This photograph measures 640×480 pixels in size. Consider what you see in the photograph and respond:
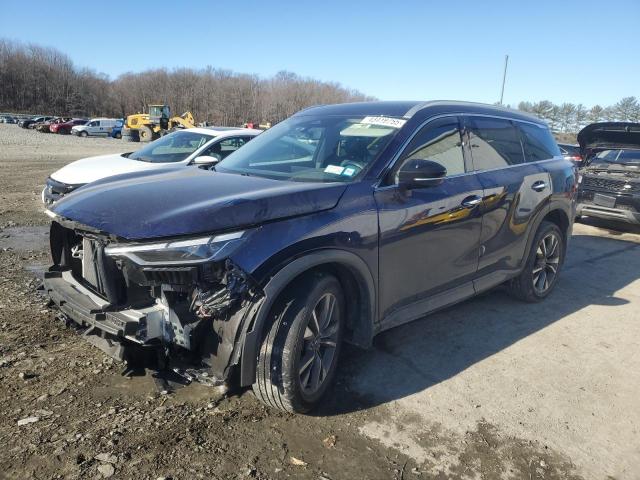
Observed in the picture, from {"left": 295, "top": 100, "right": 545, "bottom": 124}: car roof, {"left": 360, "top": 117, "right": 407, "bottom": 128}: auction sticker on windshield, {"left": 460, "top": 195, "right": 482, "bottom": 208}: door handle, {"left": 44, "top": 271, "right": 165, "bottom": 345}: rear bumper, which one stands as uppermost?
{"left": 295, "top": 100, "right": 545, "bottom": 124}: car roof

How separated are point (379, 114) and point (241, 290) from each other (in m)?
1.94

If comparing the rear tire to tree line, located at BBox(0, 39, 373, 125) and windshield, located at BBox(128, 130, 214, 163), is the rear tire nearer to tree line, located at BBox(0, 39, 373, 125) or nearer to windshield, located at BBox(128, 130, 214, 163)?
windshield, located at BBox(128, 130, 214, 163)

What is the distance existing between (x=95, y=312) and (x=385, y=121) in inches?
92.2

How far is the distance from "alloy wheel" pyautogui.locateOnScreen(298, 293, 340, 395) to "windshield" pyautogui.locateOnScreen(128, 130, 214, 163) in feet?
18.9

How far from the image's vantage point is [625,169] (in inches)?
362

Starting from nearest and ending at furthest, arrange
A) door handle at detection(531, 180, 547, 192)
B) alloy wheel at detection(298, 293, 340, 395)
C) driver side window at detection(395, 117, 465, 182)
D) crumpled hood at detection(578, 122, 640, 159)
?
alloy wheel at detection(298, 293, 340, 395)
driver side window at detection(395, 117, 465, 182)
door handle at detection(531, 180, 547, 192)
crumpled hood at detection(578, 122, 640, 159)

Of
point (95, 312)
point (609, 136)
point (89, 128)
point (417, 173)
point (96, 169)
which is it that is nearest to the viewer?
point (95, 312)

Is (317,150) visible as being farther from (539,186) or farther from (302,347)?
(539,186)

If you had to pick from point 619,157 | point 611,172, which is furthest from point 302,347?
point 619,157

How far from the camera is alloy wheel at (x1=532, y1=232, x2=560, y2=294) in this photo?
202 inches

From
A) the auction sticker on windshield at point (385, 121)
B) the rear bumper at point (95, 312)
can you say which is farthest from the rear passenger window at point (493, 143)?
the rear bumper at point (95, 312)

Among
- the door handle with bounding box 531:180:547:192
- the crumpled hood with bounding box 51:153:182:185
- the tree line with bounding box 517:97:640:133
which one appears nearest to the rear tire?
the door handle with bounding box 531:180:547:192

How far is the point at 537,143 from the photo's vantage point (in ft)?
16.6

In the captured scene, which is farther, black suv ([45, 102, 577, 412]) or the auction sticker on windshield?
the auction sticker on windshield
